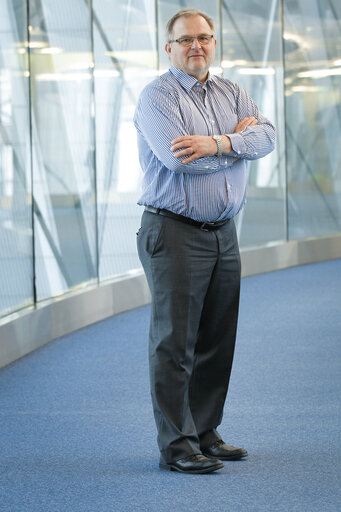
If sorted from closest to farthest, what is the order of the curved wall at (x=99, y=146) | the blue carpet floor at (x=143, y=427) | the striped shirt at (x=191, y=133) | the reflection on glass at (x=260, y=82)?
the blue carpet floor at (x=143, y=427) < the striped shirt at (x=191, y=133) < the curved wall at (x=99, y=146) < the reflection on glass at (x=260, y=82)

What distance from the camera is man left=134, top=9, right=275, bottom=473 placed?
2.99 m

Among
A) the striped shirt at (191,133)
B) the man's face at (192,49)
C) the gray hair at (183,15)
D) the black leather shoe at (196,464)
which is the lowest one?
the black leather shoe at (196,464)

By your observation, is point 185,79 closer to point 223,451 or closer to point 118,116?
point 223,451

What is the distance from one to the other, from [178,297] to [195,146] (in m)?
0.51

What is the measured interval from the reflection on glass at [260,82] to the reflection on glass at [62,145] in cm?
313

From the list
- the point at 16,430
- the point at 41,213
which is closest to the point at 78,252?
the point at 41,213

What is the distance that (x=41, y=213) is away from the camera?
19.3 feet

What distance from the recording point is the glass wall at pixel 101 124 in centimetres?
548

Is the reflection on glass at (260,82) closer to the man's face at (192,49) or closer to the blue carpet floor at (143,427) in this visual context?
the blue carpet floor at (143,427)

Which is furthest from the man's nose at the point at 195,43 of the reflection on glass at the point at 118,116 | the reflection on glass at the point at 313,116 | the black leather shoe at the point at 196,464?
the reflection on glass at the point at 313,116

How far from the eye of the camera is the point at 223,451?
322 centimetres

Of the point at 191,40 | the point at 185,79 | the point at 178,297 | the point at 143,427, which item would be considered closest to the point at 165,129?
the point at 185,79

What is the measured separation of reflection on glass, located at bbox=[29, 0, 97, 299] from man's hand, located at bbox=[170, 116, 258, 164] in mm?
2944

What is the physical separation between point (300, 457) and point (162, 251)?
0.92 m
